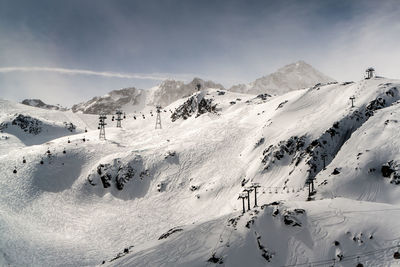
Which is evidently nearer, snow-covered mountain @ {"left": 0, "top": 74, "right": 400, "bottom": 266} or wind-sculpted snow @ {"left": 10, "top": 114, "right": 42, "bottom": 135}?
snow-covered mountain @ {"left": 0, "top": 74, "right": 400, "bottom": 266}

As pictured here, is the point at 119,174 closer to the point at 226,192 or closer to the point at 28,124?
the point at 226,192

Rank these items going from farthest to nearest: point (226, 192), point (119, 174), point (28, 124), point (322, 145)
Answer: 1. point (28, 124)
2. point (119, 174)
3. point (226, 192)
4. point (322, 145)

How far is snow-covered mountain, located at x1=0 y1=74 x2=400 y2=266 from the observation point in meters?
22.7

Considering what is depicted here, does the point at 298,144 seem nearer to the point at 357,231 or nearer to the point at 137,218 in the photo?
the point at 357,231

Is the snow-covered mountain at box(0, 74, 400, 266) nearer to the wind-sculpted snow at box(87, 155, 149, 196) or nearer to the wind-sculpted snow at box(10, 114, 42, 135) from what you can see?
the wind-sculpted snow at box(87, 155, 149, 196)

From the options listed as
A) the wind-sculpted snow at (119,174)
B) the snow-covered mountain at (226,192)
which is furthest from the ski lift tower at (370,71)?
the wind-sculpted snow at (119,174)

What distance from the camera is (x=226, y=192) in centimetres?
4444

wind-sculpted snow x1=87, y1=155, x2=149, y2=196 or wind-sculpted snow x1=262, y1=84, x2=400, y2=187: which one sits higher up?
wind-sculpted snow x1=262, y1=84, x2=400, y2=187

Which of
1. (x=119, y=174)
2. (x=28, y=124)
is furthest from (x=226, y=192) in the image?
(x=28, y=124)

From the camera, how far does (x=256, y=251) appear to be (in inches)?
886

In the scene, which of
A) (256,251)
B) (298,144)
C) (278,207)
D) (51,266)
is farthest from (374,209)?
(51,266)

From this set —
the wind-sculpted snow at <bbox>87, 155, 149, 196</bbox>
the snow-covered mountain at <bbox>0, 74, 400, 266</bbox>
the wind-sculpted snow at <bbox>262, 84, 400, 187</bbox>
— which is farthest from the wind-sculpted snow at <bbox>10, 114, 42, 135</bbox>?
the wind-sculpted snow at <bbox>262, 84, 400, 187</bbox>

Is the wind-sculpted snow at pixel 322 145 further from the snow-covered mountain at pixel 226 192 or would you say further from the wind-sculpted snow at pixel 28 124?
the wind-sculpted snow at pixel 28 124

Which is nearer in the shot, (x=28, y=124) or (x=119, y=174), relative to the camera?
(x=119, y=174)
